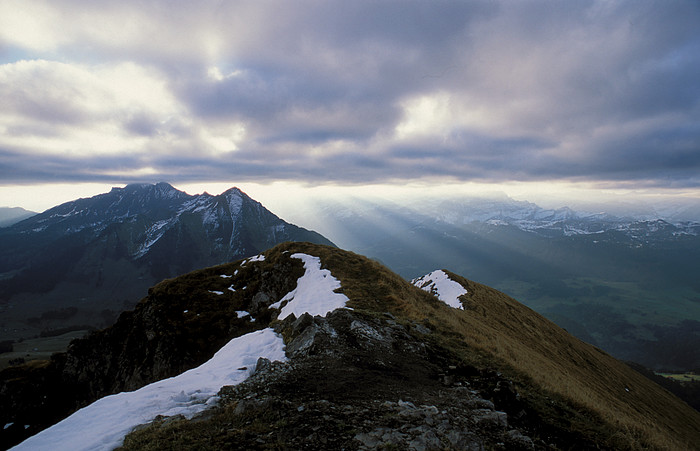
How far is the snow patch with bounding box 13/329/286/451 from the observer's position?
8.45m

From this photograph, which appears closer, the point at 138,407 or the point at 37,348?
the point at 138,407

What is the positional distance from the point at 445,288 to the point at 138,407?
5134cm

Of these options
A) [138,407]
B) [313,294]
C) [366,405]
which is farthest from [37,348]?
[366,405]

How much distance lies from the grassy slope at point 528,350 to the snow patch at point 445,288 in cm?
167

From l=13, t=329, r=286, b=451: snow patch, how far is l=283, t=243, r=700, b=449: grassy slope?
11.2 m

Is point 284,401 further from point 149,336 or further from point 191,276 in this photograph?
point 191,276

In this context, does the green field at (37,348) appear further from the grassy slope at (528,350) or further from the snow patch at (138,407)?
the snow patch at (138,407)

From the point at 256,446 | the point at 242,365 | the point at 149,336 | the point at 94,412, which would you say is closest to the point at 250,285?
the point at 149,336

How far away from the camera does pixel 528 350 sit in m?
26.9

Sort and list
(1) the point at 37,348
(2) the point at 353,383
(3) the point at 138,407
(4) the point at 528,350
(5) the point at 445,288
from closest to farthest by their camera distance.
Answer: (3) the point at 138,407 → (2) the point at 353,383 → (4) the point at 528,350 → (5) the point at 445,288 → (1) the point at 37,348

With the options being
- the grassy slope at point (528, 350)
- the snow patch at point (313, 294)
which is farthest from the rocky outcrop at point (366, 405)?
the snow patch at point (313, 294)

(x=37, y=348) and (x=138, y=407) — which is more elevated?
(x=138, y=407)

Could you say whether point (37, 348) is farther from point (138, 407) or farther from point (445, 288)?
point (138, 407)

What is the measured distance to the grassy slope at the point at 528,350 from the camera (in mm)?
13020
